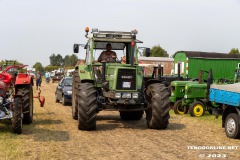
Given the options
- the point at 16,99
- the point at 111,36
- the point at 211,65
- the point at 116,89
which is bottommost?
the point at 16,99

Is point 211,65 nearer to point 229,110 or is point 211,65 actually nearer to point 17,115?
point 229,110

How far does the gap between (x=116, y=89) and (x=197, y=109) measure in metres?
4.40

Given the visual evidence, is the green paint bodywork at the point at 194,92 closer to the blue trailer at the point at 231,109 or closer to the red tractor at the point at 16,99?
the blue trailer at the point at 231,109

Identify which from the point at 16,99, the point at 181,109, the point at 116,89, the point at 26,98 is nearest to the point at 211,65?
the point at 181,109

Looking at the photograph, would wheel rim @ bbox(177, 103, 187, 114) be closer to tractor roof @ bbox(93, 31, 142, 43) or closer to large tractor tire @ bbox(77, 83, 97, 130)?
tractor roof @ bbox(93, 31, 142, 43)

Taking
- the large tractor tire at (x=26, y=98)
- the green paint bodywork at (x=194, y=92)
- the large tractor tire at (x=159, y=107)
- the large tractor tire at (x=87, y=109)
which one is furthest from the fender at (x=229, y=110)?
the large tractor tire at (x=26, y=98)

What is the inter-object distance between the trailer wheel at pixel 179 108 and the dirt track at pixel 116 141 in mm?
2322

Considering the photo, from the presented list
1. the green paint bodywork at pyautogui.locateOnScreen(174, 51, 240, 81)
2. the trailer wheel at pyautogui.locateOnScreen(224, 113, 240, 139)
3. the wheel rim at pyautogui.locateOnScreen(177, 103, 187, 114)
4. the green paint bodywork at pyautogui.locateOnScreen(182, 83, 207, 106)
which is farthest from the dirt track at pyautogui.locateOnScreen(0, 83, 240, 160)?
the green paint bodywork at pyautogui.locateOnScreen(174, 51, 240, 81)

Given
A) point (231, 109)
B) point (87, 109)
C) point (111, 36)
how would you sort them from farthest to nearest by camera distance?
point (111, 36) → point (87, 109) → point (231, 109)

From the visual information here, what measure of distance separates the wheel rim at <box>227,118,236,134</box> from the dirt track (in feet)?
0.65

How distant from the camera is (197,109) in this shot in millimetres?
12914

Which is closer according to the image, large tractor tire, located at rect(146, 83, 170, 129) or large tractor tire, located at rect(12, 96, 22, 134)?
large tractor tire, located at rect(12, 96, 22, 134)

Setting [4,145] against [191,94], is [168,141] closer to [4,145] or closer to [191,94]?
[4,145]

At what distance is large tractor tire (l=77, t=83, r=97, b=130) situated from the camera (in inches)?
358
